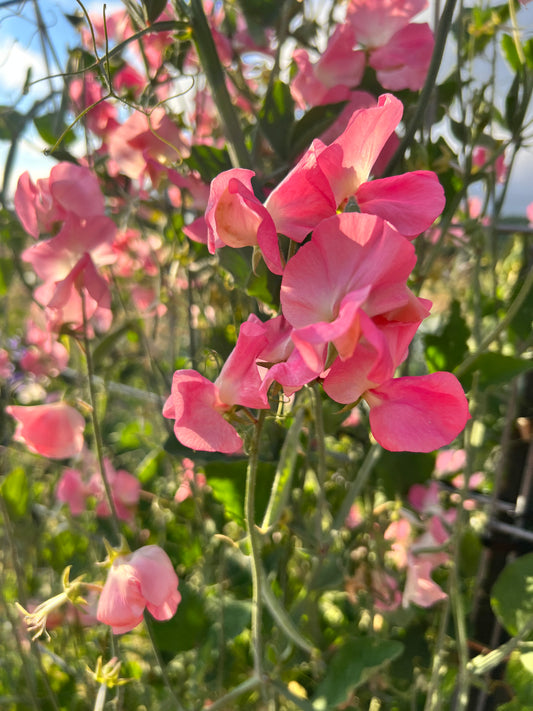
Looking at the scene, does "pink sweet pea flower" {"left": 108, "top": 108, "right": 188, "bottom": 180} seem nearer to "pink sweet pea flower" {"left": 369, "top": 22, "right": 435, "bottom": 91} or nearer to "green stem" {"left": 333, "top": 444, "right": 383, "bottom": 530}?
"pink sweet pea flower" {"left": 369, "top": 22, "right": 435, "bottom": 91}

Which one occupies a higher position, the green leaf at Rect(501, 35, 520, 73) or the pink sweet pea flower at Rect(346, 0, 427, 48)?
the pink sweet pea flower at Rect(346, 0, 427, 48)

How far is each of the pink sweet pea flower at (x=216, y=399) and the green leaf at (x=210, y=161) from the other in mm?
211

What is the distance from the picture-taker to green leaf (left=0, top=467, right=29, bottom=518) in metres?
0.65

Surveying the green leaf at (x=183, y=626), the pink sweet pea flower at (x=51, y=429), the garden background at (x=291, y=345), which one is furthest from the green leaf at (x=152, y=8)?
the green leaf at (x=183, y=626)

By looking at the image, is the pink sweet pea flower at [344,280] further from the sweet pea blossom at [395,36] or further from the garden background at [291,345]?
the sweet pea blossom at [395,36]

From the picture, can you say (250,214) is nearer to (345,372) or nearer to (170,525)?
(345,372)

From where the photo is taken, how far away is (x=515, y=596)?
57 cm

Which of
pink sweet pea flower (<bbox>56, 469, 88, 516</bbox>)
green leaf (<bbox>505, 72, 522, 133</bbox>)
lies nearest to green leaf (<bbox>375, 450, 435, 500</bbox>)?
green leaf (<bbox>505, 72, 522, 133</bbox>)

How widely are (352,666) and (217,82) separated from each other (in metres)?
0.49

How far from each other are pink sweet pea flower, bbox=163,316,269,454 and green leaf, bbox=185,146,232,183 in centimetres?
21

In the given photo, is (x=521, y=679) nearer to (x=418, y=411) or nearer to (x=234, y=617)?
(x=234, y=617)

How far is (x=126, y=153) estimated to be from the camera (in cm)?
52

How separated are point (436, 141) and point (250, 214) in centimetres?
29

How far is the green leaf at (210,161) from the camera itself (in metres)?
0.44
